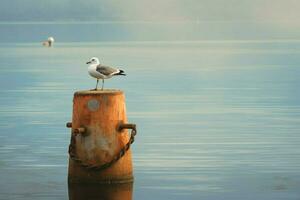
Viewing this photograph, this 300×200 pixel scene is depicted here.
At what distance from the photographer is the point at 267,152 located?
21094mm

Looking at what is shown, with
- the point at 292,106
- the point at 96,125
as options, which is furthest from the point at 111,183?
the point at 292,106

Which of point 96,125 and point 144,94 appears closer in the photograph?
point 96,125

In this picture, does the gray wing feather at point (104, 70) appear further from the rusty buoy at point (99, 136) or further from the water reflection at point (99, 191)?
the water reflection at point (99, 191)

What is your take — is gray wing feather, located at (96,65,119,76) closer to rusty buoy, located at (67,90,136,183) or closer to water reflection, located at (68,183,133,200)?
rusty buoy, located at (67,90,136,183)

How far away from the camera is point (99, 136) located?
15.9m

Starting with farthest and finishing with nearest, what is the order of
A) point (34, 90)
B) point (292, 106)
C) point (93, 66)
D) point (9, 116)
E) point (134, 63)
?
point (134, 63) → point (34, 90) → point (292, 106) → point (9, 116) → point (93, 66)

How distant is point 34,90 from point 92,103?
26843mm

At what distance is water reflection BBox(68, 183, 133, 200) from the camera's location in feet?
50.5

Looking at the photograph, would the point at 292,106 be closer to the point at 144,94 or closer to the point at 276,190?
the point at 144,94

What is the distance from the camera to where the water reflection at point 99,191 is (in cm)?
1539

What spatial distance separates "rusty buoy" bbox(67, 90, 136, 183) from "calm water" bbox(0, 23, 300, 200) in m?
0.48

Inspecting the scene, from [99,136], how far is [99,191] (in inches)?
28.5

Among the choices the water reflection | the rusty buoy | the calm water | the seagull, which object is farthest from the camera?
the seagull

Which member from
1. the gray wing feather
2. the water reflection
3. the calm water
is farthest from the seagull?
the water reflection
